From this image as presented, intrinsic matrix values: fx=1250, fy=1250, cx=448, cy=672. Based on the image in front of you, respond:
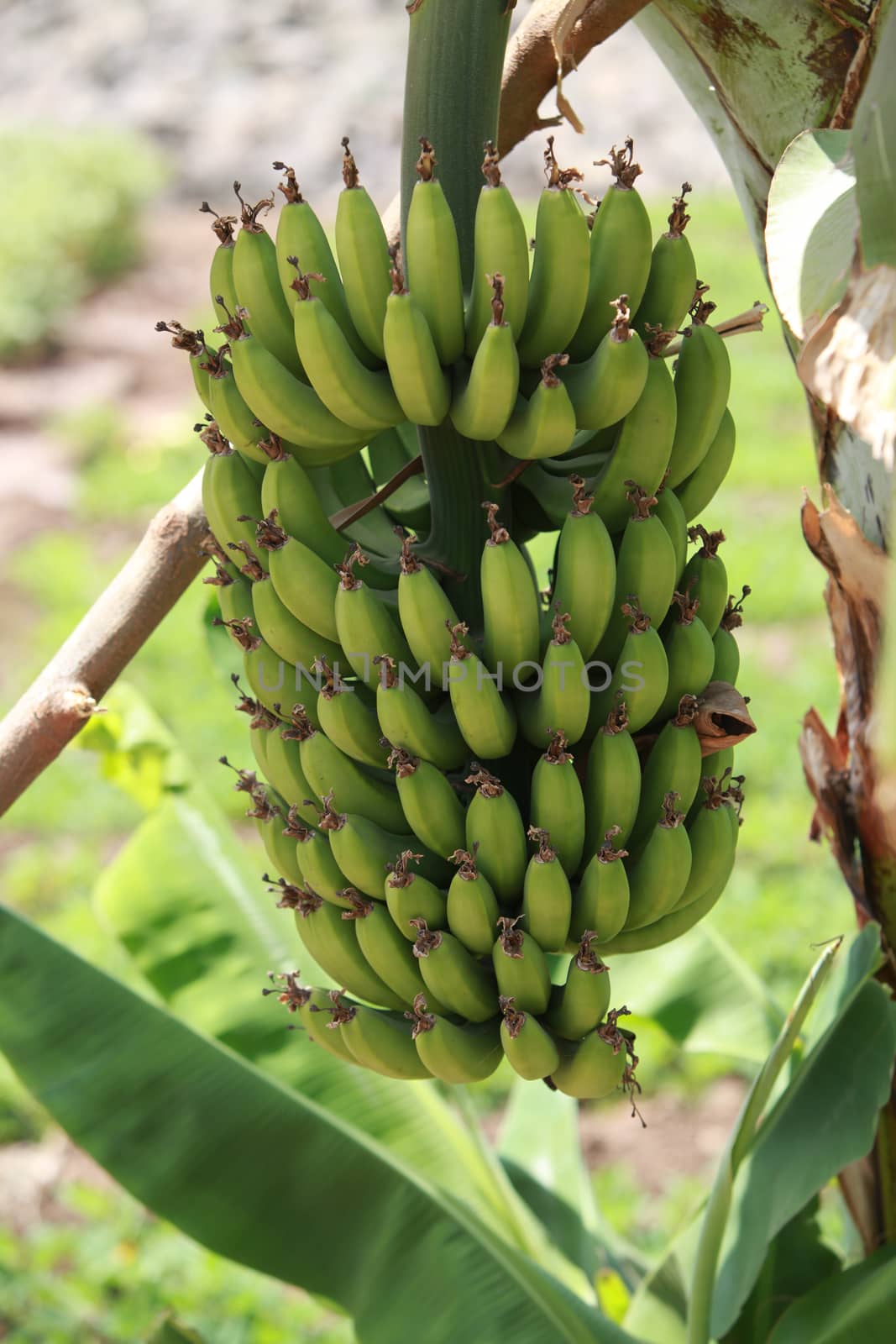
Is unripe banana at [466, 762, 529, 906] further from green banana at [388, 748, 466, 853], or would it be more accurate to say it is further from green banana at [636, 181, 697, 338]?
green banana at [636, 181, 697, 338]

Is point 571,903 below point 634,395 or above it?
below

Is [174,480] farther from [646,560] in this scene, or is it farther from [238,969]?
[646,560]

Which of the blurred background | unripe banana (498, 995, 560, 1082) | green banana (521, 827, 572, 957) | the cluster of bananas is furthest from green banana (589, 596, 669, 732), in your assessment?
the blurred background

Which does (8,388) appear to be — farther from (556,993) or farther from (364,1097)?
(556,993)

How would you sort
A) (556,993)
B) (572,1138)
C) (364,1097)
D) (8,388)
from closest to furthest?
(556,993), (364,1097), (572,1138), (8,388)

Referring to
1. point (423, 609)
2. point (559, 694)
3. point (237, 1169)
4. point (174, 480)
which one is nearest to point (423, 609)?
point (423, 609)

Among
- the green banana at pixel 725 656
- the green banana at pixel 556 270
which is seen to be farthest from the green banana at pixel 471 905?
the green banana at pixel 556 270

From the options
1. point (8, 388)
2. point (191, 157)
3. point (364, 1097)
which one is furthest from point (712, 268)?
point (364, 1097)
